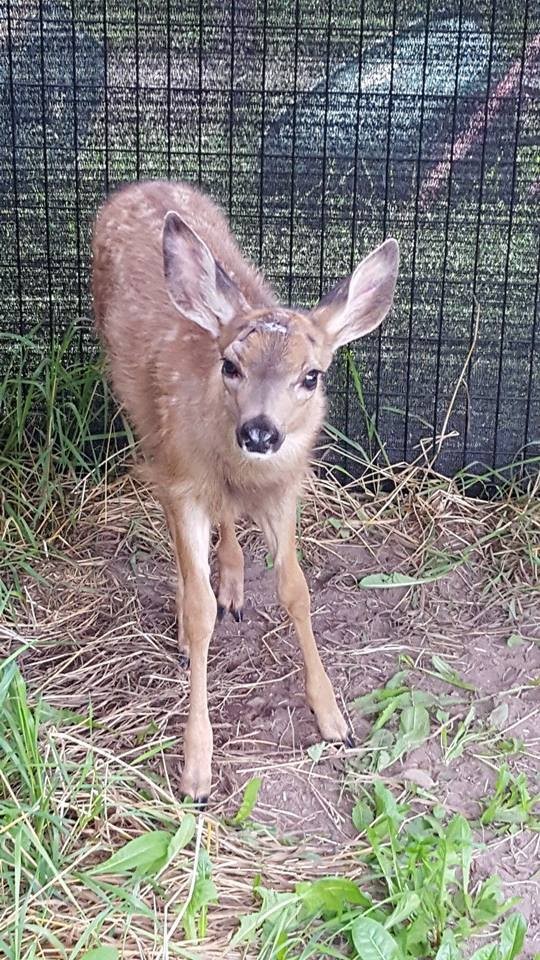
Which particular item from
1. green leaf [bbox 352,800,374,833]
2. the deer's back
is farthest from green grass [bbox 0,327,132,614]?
green leaf [bbox 352,800,374,833]

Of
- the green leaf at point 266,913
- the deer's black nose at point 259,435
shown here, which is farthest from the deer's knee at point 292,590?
the green leaf at point 266,913

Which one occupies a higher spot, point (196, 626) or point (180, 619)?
point (196, 626)

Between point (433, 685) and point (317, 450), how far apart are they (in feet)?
5.91

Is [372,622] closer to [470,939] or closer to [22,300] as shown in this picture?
[470,939]

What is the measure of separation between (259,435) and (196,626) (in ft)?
2.58

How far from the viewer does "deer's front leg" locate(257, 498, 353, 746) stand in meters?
3.70

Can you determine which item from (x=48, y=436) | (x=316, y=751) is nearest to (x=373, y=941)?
(x=316, y=751)

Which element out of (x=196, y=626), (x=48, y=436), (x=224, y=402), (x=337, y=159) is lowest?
(x=196, y=626)

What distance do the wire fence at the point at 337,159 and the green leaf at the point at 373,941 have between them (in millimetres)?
3016

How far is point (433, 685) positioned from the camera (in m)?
3.93

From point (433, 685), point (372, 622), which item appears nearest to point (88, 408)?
point (372, 622)

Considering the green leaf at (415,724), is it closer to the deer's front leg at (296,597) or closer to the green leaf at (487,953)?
the deer's front leg at (296,597)

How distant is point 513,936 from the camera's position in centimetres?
277

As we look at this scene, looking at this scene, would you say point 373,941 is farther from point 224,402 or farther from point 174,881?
point 224,402
